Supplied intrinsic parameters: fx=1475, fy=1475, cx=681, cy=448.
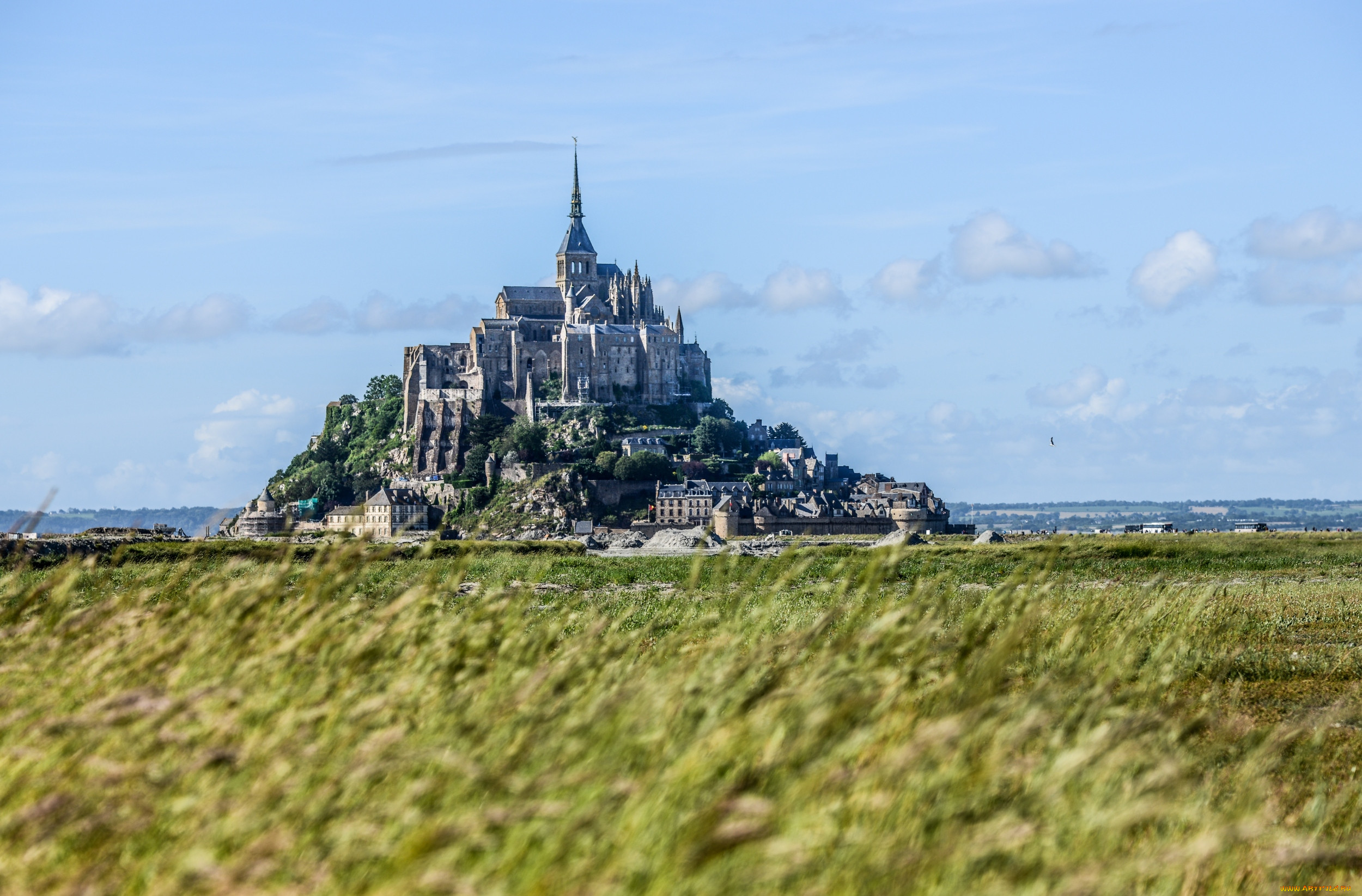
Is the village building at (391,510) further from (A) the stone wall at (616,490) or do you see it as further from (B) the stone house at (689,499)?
(B) the stone house at (689,499)

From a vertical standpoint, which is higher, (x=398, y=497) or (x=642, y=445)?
(x=642, y=445)

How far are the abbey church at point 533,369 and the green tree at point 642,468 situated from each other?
1238 cm

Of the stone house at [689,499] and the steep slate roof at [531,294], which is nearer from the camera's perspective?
the stone house at [689,499]

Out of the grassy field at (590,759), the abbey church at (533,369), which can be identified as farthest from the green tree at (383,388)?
the grassy field at (590,759)

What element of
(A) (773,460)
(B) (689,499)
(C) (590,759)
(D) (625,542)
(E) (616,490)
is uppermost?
(A) (773,460)

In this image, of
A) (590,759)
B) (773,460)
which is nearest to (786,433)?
(773,460)

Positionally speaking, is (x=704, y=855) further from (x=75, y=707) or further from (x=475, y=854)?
(x=75, y=707)

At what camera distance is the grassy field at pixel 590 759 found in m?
4.25

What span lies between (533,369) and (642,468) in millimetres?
18667

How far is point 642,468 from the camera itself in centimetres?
10862

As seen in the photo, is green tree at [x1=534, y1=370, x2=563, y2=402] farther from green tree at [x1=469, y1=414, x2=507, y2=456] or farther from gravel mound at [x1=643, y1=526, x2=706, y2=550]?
gravel mound at [x1=643, y1=526, x2=706, y2=550]

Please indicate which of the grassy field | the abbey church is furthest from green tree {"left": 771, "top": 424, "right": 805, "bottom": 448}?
the grassy field

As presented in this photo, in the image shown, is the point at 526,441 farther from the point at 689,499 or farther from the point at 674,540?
the point at 674,540

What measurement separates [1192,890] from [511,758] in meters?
2.89
